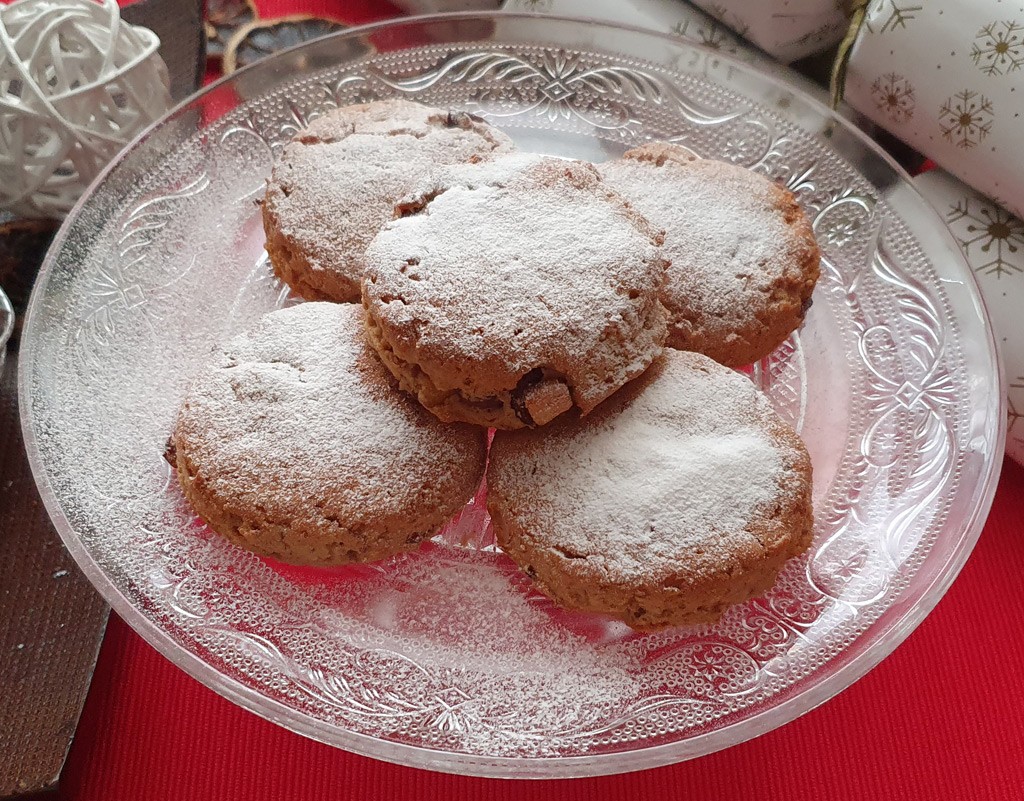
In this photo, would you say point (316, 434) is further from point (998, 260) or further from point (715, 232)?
point (998, 260)

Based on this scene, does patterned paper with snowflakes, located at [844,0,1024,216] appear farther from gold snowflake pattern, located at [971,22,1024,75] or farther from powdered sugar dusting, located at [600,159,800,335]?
powdered sugar dusting, located at [600,159,800,335]

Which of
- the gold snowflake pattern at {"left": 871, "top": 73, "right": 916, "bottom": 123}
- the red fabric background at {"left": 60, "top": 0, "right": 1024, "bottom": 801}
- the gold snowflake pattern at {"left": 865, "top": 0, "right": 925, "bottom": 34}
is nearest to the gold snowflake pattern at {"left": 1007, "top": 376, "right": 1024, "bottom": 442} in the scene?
the red fabric background at {"left": 60, "top": 0, "right": 1024, "bottom": 801}

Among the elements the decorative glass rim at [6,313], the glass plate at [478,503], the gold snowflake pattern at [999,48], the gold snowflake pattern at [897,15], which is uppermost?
the gold snowflake pattern at [999,48]

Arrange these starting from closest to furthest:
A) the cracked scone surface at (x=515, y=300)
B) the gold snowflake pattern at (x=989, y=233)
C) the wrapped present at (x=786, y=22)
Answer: the cracked scone surface at (x=515, y=300)
the gold snowflake pattern at (x=989, y=233)
the wrapped present at (x=786, y=22)

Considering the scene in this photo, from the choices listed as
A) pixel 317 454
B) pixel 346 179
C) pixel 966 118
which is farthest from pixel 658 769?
pixel 966 118

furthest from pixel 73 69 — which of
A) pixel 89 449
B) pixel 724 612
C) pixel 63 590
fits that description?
pixel 724 612

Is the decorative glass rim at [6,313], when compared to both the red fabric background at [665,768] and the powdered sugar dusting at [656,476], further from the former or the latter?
the powdered sugar dusting at [656,476]

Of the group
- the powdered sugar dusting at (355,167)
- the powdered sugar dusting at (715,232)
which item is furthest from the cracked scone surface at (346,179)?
the powdered sugar dusting at (715,232)
